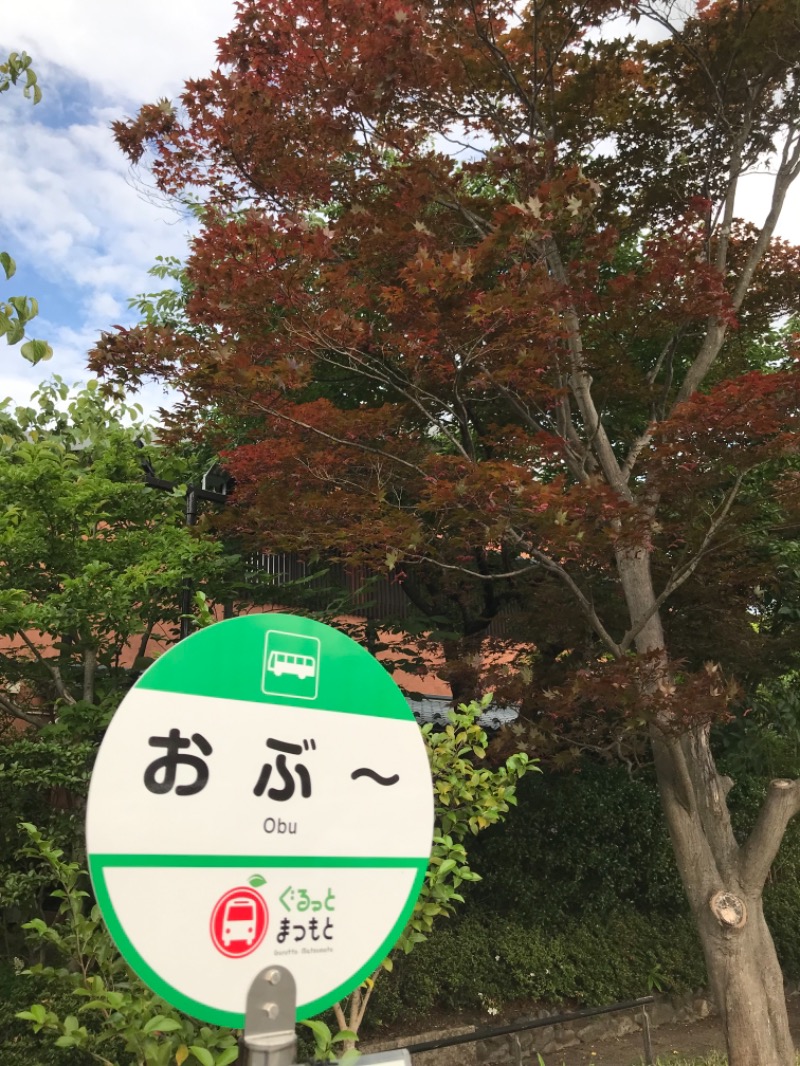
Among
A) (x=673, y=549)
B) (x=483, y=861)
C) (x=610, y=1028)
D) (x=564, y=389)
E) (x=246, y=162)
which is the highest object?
(x=246, y=162)

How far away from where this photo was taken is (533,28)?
23.6ft

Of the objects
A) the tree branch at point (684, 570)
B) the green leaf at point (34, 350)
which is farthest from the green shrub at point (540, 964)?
the green leaf at point (34, 350)

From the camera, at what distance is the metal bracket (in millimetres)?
1213

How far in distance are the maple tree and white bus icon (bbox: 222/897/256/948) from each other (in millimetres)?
4624

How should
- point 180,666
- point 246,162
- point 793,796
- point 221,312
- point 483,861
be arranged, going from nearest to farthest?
point 180,666, point 221,312, point 793,796, point 246,162, point 483,861

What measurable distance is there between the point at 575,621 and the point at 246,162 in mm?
5380

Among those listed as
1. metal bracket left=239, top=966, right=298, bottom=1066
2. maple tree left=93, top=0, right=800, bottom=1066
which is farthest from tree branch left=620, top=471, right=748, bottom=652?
metal bracket left=239, top=966, right=298, bottom=1066


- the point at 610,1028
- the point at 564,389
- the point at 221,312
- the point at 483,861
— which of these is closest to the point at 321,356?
the point at 221,312

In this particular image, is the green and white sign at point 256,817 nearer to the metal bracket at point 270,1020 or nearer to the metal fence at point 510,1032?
the metal bracket at point 270,1020

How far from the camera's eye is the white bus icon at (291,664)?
1.42m

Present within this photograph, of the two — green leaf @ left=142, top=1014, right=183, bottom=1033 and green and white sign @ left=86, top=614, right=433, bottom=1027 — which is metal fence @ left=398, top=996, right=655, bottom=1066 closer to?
green leaf @ left=142, top=1014, right=183, bottom=1033

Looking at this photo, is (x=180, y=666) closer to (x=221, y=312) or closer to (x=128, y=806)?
(x=128, y=806)

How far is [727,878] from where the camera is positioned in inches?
254

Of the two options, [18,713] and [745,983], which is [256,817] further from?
[18,713]
